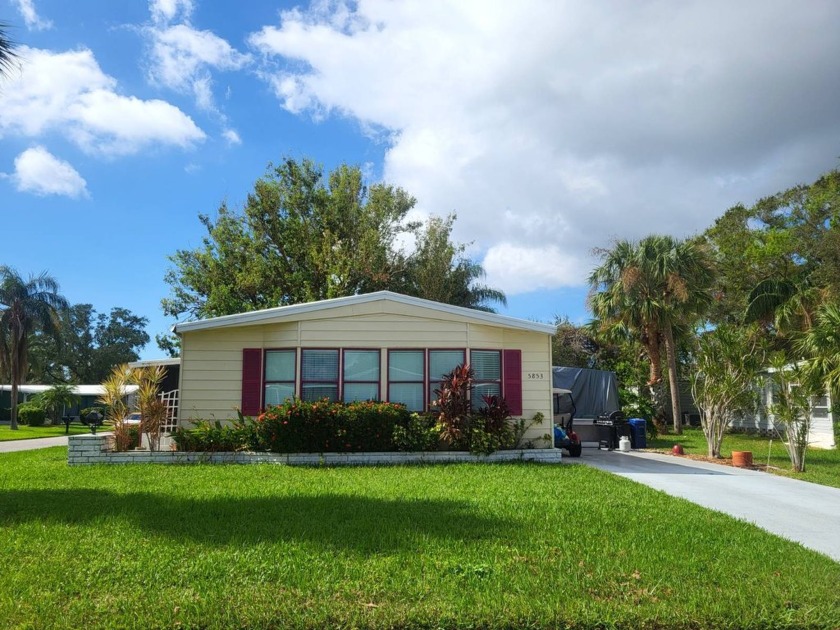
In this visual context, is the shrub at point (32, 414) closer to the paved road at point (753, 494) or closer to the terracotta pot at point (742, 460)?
the paved road at point (753, 494)

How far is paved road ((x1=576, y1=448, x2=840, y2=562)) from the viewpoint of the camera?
23.9ft

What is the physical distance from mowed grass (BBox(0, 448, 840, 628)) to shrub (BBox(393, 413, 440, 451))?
3.51 meters

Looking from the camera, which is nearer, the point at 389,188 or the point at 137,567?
the point at 137,567

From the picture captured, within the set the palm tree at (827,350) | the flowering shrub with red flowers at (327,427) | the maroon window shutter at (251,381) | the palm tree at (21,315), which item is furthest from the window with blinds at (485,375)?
the palm tree at (21,315)

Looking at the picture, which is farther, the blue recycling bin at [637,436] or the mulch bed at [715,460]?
the blue recycling bin at [637,436]

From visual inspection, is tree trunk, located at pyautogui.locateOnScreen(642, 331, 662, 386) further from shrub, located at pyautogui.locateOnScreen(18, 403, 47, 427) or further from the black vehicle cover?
shrub, located at pyautogui.locateOnScreen(18, 403, 47, 427)

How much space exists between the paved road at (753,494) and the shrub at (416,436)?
2.92 metres

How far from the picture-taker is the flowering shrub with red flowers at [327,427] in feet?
40.5

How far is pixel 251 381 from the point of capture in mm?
13234

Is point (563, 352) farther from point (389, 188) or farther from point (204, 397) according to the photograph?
point (204, 397)

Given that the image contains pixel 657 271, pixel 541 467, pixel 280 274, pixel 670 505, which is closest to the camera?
pixel 670 505

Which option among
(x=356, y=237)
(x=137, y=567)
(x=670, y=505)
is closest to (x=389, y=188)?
(x=356, y=237)

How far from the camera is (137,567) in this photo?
535 cm

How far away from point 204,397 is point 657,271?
1651 cm
